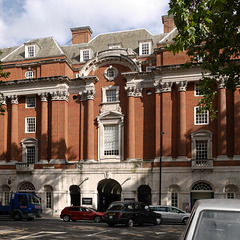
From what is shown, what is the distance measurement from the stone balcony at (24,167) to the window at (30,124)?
3821mm

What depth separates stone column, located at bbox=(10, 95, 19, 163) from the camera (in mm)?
42281

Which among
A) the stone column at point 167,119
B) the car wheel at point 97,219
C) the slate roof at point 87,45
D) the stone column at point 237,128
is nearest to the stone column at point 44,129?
the slate roof at point 87,45

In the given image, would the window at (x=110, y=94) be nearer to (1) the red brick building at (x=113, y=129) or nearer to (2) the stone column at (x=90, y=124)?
(1) the red brick building at (x=113, y=129)

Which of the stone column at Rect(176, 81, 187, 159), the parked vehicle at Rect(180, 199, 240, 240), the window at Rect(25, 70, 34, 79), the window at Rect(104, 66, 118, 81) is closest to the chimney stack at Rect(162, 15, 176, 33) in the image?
the window at Rect(104, 66, 118, 81)

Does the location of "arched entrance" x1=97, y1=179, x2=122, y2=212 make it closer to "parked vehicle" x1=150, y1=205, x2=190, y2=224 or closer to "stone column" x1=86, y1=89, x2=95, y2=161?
"stone column" x1=86, y1=89, x2=95, y2=161

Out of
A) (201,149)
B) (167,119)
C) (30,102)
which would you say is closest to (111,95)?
(167,119)

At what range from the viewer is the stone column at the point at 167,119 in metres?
37.7

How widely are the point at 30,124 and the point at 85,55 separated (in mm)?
10152

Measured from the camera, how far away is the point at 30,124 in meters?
43.0

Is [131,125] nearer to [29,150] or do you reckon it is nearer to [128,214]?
[29,150]

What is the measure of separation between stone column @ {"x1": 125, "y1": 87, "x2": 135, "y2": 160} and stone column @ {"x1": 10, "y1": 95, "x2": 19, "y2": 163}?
497 inches

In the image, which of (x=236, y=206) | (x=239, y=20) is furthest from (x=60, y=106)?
(x=236, y=206)

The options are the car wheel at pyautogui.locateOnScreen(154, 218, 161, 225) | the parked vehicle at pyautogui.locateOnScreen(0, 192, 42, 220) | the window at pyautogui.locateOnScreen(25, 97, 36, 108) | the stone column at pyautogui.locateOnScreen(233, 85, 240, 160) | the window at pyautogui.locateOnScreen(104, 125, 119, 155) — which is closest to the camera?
the car wheel at pyautogui.locateOnScreen(154, 218, 161, 225)

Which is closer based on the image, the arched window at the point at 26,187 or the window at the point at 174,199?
the window at the point at 174,199
